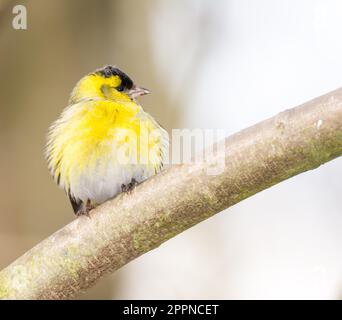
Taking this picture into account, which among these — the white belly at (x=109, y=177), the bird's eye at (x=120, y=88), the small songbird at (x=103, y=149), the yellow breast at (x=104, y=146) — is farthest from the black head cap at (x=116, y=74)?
Result: the white belly at (x=109, y=177)

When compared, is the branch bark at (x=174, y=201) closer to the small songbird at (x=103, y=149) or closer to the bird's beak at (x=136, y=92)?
the small songbird at (x=103, y=149)

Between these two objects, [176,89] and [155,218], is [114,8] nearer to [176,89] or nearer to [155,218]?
[176,89]

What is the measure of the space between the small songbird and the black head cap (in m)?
0.32

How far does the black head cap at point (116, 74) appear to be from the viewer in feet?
12.7

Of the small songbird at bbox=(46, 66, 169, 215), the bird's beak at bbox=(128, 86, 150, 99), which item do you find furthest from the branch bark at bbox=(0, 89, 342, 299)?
the bird's beak at bbox=(128, 86, 150, 99)

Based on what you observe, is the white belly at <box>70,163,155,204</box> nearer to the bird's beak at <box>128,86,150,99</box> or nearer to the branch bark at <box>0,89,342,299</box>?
the bird's beak at <box>128,86,150,99</box>

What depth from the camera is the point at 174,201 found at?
7.34 feet

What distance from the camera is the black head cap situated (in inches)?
152

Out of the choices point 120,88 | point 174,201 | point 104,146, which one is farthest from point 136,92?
point 174,201

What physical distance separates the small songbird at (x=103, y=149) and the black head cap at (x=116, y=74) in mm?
317

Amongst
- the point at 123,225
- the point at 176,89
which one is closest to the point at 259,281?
the point at 176,89

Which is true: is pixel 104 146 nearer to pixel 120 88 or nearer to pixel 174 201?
pixel 120 88

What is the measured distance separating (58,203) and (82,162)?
3.40ft

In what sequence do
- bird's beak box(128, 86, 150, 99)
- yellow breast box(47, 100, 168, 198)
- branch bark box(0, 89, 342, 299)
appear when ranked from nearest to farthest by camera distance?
branch bark box(0, 89, 342, 299) → yellow breast box(47, 100, 168, 198) → bird's beak box(128, 86, 150, 99)
